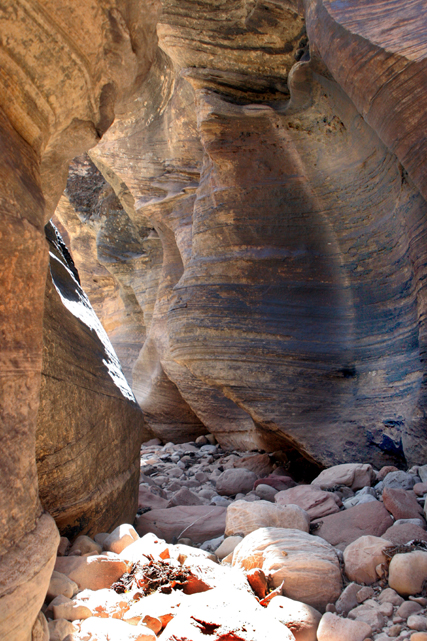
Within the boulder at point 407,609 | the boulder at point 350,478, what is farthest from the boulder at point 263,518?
the boulder at point 407,609

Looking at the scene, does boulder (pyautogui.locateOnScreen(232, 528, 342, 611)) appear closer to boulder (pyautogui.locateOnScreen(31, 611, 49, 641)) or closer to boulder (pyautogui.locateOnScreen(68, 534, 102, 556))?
boulder (pyautogui.locateOnScreen(68, 534, 102, 556))

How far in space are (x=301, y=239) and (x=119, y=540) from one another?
3315 mm

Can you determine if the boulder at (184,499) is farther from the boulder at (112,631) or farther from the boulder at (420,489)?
the boulder at (112,631)

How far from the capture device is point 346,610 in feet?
5.52

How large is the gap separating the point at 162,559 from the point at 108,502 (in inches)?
23.6

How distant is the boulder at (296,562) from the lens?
177 cm

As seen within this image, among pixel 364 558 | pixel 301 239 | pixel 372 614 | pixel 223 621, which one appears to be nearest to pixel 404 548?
pixel 364 558

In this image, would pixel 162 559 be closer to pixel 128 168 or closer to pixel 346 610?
pixel 346 610

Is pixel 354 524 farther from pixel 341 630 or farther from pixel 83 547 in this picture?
pixel 83 547

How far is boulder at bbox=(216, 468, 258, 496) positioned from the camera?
3896 millimetres

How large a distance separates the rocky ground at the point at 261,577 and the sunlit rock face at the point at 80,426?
17 centimetres

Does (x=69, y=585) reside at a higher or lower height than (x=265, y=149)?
lower

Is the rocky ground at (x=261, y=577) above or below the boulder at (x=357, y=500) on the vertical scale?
below

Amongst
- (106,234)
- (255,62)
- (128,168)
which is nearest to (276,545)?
(255,62)
